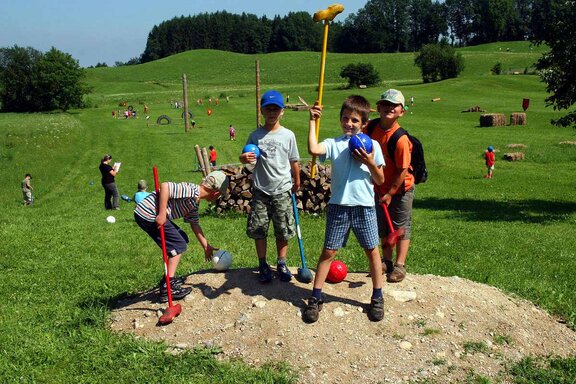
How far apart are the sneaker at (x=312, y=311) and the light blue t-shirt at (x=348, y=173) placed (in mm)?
1052

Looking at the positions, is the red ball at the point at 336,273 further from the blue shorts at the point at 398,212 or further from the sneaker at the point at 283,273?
the blue shorts at the point at 398,212

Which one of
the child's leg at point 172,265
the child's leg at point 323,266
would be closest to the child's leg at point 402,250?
the child's leg at point 323,266

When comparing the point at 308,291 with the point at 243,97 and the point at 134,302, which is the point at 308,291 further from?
the point at 243,97

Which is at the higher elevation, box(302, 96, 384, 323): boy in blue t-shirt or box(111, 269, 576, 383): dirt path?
box(302, 96, 384, 323): boy in blue t-shirt

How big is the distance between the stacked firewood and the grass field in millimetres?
371

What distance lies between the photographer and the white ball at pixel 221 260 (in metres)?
7.15

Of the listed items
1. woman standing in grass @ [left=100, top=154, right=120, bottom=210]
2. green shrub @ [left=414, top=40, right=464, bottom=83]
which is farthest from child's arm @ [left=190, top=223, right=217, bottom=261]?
green shrub @ [left=414, top=40, right=464, bottom=83]

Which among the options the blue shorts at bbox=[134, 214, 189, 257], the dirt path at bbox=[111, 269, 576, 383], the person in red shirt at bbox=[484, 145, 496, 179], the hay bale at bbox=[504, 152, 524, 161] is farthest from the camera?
the hay bale at bbox=[504, 152, 524, 161]

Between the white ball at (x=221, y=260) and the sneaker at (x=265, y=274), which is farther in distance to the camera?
the white ball at (x=221, y=260)

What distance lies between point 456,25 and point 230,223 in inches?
6669

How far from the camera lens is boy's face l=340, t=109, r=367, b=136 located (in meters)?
5.95

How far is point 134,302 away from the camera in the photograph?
6957 millimetres

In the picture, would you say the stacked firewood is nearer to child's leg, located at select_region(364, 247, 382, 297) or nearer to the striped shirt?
the striped shirt

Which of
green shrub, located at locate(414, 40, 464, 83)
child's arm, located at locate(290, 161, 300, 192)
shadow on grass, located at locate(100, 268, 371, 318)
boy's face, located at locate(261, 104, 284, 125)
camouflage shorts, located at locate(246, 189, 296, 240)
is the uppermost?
green shrub, located at locate(414, 40, 464, 83)
